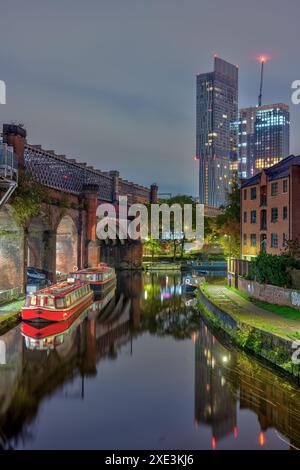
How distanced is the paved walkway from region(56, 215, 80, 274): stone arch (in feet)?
79.0

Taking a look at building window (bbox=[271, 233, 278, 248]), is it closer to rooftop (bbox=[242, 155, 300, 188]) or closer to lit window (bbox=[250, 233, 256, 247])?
lit window (bbox=[250, 233, 256, 247])

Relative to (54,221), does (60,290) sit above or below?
below

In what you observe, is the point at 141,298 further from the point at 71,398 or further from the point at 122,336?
the point at 71,398

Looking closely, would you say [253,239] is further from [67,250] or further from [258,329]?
[258,329]

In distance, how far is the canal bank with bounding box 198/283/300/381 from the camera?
19688 mm

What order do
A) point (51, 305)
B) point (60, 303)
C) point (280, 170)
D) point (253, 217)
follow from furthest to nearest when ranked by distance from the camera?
point (253, 217)
point (280, 170)
point (60, 303)
point (51, 305)

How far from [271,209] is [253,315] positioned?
854 inches

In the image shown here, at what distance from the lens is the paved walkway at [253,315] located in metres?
22.6

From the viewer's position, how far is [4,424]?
1588cm

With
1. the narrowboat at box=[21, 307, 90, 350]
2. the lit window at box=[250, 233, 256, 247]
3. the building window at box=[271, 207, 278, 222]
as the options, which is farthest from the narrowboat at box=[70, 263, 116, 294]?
the building window at box=[271, 207, 278, 222]

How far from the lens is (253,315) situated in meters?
27.0

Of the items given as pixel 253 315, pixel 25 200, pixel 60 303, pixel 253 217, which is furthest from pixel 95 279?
pixel 253 315

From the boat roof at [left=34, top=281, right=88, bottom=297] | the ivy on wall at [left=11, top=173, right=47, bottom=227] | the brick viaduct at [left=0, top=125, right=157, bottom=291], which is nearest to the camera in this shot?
the boat roof at [left=34, top=281, right=88, bottom=297]

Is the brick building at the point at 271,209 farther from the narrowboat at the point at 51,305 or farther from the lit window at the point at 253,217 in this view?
the narrowboat at the point at 51,305
